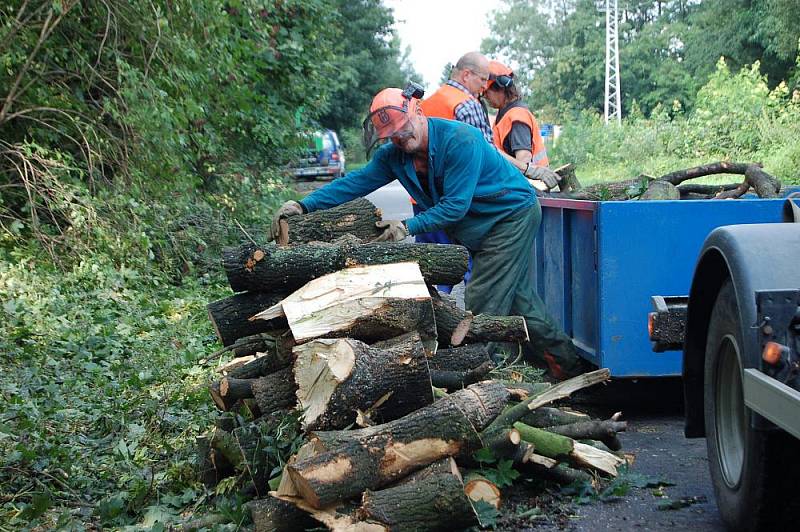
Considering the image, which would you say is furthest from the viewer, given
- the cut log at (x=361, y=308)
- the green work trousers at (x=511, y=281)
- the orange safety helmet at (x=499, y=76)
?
the orange safety helmet at (x=499, y=76)

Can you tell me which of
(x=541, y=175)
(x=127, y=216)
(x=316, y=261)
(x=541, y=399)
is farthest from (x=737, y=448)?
(x=127, y=216)

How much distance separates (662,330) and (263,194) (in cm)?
1116

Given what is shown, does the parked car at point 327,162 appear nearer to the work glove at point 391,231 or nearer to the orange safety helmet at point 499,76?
the orange safety helmet at point 499,76

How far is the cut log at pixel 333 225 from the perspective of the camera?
21.4ft

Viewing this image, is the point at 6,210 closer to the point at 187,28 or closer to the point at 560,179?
the point at 187,28

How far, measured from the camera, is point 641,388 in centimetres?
730

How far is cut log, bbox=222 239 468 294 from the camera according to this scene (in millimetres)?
5520

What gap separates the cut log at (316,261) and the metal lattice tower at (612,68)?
55.4m

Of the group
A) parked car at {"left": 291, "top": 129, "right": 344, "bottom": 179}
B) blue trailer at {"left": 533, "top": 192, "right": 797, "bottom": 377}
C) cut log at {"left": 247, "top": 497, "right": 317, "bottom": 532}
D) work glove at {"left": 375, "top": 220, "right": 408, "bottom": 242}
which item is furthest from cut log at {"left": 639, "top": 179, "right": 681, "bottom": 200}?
parked car at {"left": 291, "top": 129, "right": 344, "bottom": 179}

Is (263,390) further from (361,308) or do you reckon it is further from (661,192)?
(661,192)

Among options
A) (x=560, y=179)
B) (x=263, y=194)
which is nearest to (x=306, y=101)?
(x=263, y=194)

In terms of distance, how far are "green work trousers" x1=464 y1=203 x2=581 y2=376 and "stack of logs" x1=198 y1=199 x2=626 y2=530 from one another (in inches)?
46.4

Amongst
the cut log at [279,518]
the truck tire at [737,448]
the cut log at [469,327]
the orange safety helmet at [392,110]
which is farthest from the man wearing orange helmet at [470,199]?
the truck tire at [737,448]

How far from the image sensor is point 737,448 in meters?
4.26
